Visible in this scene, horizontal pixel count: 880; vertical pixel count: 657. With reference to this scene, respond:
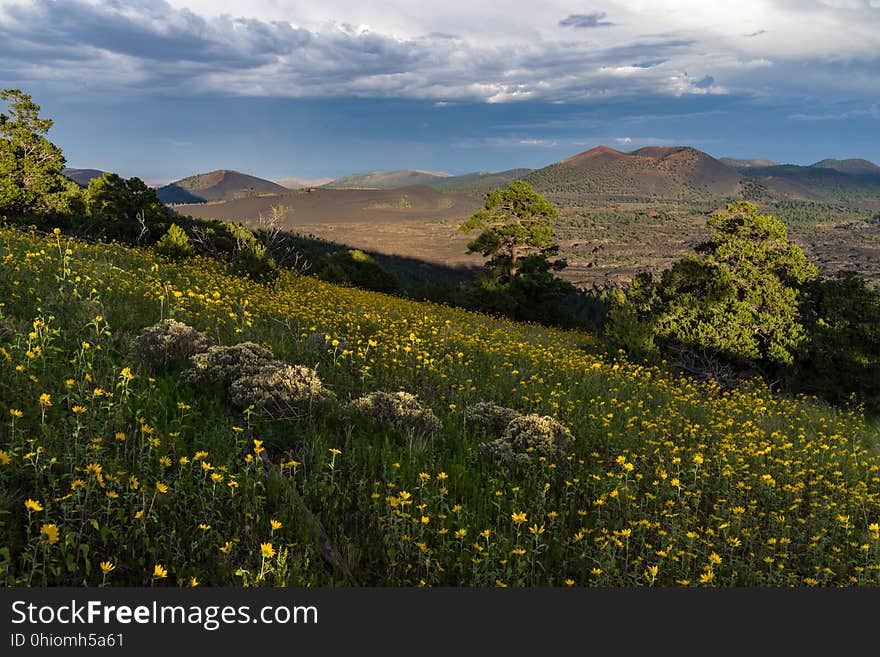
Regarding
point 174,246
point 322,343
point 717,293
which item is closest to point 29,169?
point 174,246

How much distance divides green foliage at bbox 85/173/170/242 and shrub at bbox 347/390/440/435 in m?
20.3

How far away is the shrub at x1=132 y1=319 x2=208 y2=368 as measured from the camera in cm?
663

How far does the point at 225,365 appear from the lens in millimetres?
6637

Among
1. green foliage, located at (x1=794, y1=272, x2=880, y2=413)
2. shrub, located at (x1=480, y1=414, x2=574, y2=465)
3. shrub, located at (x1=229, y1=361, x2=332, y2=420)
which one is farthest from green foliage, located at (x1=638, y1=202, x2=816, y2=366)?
shrub, located at (x1=229, y1=361, x2=332, y2=420)

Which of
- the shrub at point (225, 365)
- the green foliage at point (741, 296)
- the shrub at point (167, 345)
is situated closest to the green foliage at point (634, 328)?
the green foliage at point (741, 296)

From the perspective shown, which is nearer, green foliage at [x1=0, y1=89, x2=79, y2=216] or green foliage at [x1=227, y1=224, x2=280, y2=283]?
green foliage at [x1=227, y1=224, x2=280, y2=283]

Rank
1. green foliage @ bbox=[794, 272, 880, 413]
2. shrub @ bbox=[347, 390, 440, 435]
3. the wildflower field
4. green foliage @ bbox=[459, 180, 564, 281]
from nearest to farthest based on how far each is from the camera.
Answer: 1. the wildflower field
2. shrub @ bbox=[347, 390, 440, 435]
3. green foliage @ bbox=[794, 272, 880, 413]
4. green foliage @ bbox=[459, 180, 564, 281]

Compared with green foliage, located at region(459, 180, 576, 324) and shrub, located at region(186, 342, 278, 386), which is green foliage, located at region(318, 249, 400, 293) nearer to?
green foliage, located at region(459, 180, 576, 324)

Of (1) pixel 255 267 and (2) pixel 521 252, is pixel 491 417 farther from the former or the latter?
(2) pixel 521 252

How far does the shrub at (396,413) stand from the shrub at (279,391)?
1.60 ft

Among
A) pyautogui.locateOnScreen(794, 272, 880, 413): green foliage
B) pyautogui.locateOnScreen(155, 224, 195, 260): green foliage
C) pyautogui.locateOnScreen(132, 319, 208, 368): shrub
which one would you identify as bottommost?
pyautogui.locateOnScreen(794, 272, 880, 413): green foliage

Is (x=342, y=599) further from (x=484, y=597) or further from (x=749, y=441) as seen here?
(x=749, y=441)

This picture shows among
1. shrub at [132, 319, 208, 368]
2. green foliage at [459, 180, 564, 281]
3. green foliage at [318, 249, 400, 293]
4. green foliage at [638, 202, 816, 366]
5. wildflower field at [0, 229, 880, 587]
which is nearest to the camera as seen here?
wildflower field at [0, 229, 880, 587]

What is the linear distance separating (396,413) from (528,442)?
1633 mm
